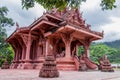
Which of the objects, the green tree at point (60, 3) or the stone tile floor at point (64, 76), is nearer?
the green tree at point (60, 3)

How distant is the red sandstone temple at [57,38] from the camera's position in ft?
43.3

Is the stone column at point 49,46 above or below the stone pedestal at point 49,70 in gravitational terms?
above

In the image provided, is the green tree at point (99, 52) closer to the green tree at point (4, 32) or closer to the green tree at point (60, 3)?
the green tree at point (4, 32)

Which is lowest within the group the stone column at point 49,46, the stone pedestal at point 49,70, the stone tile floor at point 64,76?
the stone tile floor at point 64,76

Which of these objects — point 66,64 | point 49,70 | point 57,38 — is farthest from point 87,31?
point 49,70

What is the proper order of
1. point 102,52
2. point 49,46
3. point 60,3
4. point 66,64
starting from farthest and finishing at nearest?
point 102,52 → point 49,46 → point 66,64 → point 60,3

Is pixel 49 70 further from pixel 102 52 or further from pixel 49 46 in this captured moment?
pixel 102 52

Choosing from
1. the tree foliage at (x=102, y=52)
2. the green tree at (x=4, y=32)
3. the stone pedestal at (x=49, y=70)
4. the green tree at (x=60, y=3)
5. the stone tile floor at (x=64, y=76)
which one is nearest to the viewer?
the green tree at (x=60, y=3)

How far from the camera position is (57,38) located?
15.7m

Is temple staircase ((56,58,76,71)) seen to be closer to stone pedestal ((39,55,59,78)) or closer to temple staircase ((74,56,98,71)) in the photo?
temple staircase ((74,56,98,71))

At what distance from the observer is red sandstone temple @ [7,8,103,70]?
43.3ft

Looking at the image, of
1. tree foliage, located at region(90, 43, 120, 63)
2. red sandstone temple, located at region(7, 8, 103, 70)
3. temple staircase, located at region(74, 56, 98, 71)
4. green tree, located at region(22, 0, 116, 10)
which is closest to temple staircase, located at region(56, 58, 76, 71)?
red sandstone temple, located at region(7, 8, 103, 70)

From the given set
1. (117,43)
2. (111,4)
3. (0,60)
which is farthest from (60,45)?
(117,43)

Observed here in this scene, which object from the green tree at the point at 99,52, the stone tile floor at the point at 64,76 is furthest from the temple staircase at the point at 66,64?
the green tree at the point at 99,52
